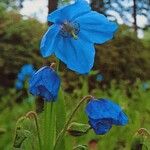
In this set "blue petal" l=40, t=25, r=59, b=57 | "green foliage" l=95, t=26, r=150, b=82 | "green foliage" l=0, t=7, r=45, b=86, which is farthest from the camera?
"green foliage" l=95, t=26, r=150, b=82

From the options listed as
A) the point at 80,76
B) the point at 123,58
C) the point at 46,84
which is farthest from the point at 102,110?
the point at 123,58

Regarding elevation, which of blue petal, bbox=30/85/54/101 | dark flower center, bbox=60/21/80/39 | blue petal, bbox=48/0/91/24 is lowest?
blue petal, bbox=30/85/54/101

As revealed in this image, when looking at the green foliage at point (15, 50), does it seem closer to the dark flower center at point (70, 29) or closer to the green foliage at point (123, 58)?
the green foliage at point (123, 58)

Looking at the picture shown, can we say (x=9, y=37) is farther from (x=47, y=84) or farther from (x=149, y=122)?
(x=47, y=84)

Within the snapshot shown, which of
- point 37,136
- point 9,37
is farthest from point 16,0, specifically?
point 9,37

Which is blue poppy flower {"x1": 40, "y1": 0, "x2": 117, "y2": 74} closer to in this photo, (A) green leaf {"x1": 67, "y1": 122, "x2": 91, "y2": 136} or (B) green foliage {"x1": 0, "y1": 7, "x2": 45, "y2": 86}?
(A) green leaf {"x1": 67, "y1": 122, "x2": 91, "y2": 136}

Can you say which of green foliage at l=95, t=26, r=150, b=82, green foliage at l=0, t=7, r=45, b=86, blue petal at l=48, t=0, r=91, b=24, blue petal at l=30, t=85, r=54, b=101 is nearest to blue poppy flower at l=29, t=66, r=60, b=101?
blue petal at l=30, t=85, r=54, b=101
